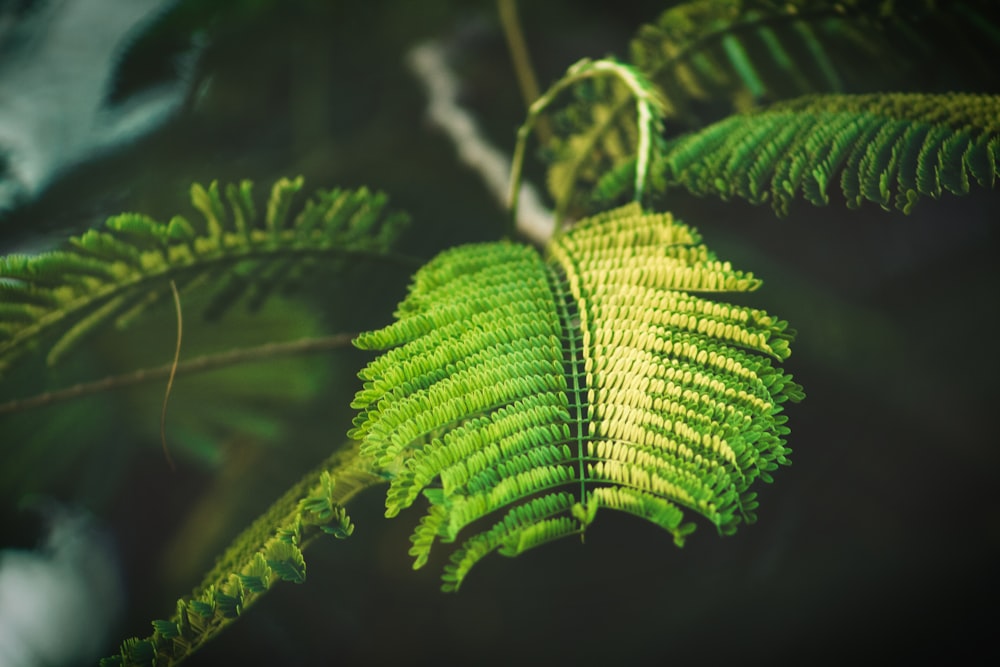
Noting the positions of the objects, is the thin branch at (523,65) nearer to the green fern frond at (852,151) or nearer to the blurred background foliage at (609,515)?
the blurred background foliage at (609,515)

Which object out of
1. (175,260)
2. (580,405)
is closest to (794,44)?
(580,405)

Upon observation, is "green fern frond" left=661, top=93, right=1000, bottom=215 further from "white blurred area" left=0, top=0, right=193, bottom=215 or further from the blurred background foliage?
"white blurred area" left=0, top=0, right=193, bottom=215

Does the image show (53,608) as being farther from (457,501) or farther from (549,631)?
(457,501)

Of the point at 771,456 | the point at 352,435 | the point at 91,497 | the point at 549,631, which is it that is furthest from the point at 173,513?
the point at 771,456

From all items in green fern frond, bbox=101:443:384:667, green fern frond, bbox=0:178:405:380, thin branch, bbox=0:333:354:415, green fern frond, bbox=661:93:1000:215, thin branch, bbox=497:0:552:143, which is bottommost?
green fern frond, bbox=101:443:384:667

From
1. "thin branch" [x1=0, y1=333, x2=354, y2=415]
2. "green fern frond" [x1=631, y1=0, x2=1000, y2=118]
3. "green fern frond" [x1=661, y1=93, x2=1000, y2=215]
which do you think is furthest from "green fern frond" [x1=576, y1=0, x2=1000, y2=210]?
"thin branch" [x1=0, y1=333, x2=354, y2=415]

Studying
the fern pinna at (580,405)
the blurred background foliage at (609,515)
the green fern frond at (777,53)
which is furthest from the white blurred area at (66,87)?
the fern pinna at (580,405)
